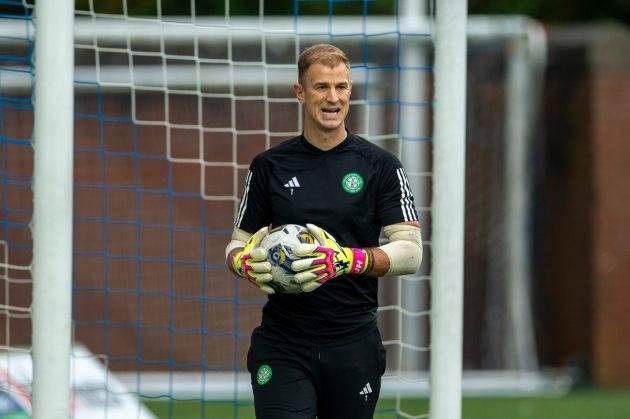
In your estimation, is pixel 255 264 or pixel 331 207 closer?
pixel 255 264

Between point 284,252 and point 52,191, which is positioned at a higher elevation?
point 52,191

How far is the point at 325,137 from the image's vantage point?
477 cm

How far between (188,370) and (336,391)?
7.11 metres

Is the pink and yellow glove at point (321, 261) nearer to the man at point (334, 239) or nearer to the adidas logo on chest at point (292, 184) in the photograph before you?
the man at point (334, 239)

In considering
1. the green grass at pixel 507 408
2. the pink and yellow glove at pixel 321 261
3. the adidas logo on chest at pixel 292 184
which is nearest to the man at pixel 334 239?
the adidas logo on chest at pixel 292 184

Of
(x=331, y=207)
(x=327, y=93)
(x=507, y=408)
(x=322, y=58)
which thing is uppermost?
(x=322, y=58)

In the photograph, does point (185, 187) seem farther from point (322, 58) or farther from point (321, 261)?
point (321, 261)

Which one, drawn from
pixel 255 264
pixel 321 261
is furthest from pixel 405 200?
pixel 255 264

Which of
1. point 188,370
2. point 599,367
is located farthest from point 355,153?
point 599,367

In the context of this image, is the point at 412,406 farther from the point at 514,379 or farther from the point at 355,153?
the point at 355,153

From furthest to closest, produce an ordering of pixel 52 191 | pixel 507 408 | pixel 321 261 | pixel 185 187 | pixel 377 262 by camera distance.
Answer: pixel 185 187 < pixel 507 408 < pixel 52 191 < pixel 377 262 < pixel 321 261

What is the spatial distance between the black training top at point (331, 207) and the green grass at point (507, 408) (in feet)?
15.5

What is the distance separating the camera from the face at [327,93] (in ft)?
15.3

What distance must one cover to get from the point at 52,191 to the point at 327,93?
4.55 ft
